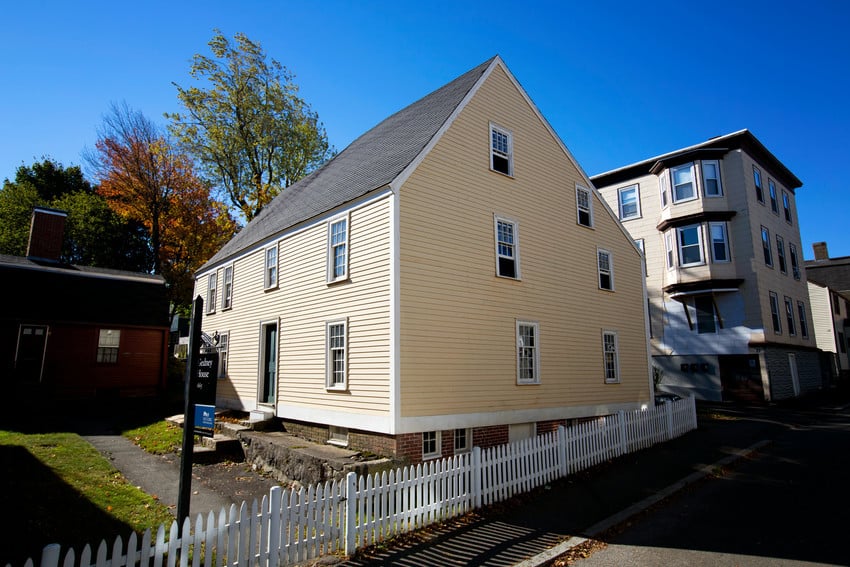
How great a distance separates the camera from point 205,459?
12.9 metres

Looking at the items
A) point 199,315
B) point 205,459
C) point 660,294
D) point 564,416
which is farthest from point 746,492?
point 660,294

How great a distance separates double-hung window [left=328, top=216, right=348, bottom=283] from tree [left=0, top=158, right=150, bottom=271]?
3139 centimetres

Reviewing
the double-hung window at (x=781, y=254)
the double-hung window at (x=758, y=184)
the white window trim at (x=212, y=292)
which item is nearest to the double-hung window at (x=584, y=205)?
the white window trim at (x=212, y=292)

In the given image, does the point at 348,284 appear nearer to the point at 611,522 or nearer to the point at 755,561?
the point at 611,522

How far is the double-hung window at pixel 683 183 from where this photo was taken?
27250 millimetres

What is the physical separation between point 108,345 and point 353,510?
2224 cm

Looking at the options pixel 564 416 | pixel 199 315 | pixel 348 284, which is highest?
pixel 348 284

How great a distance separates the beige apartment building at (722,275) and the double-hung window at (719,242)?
0.16 feet

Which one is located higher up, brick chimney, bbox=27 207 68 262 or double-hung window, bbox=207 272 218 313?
brick chimney, bbox=27 207 68 262

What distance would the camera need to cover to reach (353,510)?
6.81m

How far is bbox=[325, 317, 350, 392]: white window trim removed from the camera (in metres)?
12.1

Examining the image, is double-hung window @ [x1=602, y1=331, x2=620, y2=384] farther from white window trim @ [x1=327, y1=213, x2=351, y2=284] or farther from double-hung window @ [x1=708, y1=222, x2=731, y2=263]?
double-hung window @ [x1=708, y1=222, x2=731, y2=263]

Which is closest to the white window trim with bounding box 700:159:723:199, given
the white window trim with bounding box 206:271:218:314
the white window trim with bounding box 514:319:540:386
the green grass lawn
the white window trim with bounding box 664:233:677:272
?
the white window trim with bounding box 664:233:677:272

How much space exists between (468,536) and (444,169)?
28.5 ft
